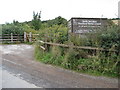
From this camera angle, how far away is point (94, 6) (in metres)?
Result: 13.4

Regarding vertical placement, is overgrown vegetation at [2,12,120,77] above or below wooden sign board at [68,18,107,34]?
below

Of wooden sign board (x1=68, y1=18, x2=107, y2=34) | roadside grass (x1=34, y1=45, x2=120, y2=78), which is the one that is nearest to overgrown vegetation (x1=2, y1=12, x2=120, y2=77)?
roadside grass (x1=34, y1=45, x2=120, y2=78)

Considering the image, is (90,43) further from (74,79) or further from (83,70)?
(74,79)

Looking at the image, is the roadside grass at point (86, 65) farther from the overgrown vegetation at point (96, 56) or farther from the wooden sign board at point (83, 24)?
the wooden sign board at point (83, 24)

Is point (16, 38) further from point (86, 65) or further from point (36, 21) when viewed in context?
point (86, 65)

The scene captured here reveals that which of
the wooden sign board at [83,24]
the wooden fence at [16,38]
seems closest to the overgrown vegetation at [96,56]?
the wooden sign board at [83,24]

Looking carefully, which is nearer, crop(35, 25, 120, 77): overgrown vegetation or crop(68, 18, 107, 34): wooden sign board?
crop(35, 25, 120, 77): overgrown vegetation

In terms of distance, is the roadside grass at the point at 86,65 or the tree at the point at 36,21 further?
the tree at the point at 36,21

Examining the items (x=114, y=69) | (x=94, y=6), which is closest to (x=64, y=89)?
(x=114, y=69)

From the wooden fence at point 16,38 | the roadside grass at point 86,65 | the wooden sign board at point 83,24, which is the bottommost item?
the roadside grass at point 86,65

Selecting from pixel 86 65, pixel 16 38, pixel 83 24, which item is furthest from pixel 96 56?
pixel 16 38

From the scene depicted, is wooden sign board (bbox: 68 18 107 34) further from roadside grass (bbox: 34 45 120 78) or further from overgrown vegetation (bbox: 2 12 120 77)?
roadside grass (bbox: 34 45 120 78)

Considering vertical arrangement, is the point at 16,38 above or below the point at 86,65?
above

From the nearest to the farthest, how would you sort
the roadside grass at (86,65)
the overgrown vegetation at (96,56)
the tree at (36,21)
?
Result: the roadside grass at (86,65) → the overgrown vegetation at (96,56) → the tree at (36,21)
